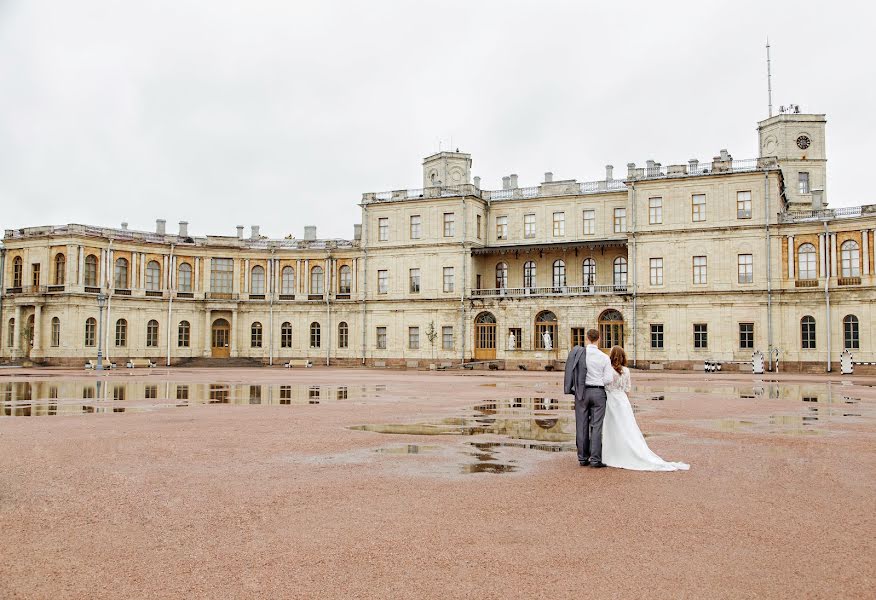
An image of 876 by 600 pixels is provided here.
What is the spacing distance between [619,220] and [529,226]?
6.34 meters

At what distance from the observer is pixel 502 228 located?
179 ft

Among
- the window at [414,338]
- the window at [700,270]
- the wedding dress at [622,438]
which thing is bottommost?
the wedding dress at [622,438]

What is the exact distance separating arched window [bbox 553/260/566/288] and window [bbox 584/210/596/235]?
9.71 ft

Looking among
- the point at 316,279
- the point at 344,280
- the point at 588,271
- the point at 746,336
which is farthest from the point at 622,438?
the point at 316,279

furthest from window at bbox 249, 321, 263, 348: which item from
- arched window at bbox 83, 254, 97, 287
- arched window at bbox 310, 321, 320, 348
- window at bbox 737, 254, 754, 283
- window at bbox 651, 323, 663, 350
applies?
window at bbox 737, 254, 754, 283

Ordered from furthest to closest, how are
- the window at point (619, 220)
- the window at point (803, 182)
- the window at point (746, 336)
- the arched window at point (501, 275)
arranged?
the window at point (803, 182)
the arched window at point (501, 275)
the window at point (619, 220)
the window at point (746, 336)

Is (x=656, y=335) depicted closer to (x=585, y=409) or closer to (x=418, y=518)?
(x=585, y=409)

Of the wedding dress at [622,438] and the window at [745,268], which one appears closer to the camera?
the wedding dress at [622,438]

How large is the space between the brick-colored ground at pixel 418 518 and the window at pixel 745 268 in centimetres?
3446

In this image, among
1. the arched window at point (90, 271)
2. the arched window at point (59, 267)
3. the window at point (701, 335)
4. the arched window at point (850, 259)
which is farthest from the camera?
the arched window at point (90, 271)

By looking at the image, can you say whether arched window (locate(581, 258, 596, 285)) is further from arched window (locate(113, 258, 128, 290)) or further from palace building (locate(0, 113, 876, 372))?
arched window (locate(113, 258, 128, 290))

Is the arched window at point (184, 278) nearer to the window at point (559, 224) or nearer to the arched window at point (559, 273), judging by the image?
the arched window at point (559, 273)

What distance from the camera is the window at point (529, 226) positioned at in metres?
53.4

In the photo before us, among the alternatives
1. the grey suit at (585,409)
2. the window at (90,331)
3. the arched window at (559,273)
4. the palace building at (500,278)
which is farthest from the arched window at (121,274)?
the grey suit at (585,409)
